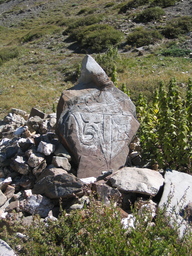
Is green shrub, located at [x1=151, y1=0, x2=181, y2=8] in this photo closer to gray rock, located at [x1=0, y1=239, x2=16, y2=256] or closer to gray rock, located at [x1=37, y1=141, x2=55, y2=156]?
gray rock, located at [x1=37, y1=141, x2=55, y2=156]

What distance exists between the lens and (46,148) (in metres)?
4.62

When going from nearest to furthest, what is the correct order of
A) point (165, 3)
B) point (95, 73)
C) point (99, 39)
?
1. point (95, 73)
2. point (99, 39)
3. point (165, 3)

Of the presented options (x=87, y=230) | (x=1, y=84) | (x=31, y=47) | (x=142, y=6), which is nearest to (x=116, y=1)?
(x=142, y=6)

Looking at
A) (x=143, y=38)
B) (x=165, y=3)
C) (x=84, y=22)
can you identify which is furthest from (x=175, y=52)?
(x=84, y=22)

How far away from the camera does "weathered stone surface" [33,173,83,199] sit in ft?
12.8

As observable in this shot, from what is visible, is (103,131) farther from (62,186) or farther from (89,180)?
(62,186)

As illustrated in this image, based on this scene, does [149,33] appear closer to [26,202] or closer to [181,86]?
[181,86]

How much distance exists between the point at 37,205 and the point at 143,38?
15.9 metres

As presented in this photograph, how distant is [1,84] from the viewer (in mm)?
14188

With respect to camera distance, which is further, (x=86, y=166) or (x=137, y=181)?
(x=86, y=166)

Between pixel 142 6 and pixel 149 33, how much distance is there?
917 centimetres

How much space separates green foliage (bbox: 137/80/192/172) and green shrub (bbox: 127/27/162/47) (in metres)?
13.6

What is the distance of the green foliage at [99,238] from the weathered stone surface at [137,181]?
29.9 inches

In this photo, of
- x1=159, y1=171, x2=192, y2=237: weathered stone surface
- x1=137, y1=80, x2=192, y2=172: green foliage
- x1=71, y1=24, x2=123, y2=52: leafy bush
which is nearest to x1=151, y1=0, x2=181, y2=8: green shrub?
x1=71, y1=24, x2=123, y2=52: leafy bush
